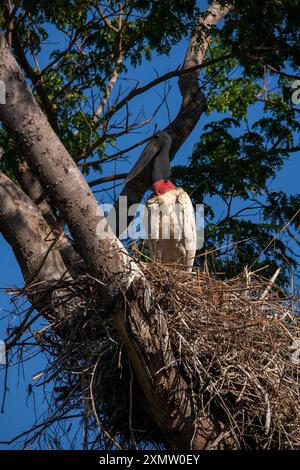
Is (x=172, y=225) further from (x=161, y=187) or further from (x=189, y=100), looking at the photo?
(x=189, y=100)

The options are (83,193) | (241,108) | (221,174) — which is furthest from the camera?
(241,108)

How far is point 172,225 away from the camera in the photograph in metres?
7.09

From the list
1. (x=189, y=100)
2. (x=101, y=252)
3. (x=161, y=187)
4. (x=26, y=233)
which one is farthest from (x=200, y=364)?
(x=189, y=100)

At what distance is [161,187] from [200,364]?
2.30 meters

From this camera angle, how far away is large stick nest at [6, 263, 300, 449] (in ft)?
17.9

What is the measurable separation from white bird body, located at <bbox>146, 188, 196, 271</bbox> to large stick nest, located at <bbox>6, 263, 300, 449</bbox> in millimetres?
1244

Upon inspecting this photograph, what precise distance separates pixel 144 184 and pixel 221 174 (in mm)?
1210

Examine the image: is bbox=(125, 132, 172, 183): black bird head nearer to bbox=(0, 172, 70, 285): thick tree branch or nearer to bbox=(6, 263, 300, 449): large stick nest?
bbox=(0, 172, 70, 285): thick tree branch

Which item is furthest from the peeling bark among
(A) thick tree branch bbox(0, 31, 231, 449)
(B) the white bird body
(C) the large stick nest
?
(A) thick tree branch bbox(0, 31, 231, 449)

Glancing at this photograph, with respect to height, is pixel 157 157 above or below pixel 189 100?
below

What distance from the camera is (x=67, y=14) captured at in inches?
371

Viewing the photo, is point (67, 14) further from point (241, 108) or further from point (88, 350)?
point (88, 350)

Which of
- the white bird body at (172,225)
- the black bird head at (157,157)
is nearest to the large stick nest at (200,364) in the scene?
the white bird body at (172,225)


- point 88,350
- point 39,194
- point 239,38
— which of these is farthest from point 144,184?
point 88,350
